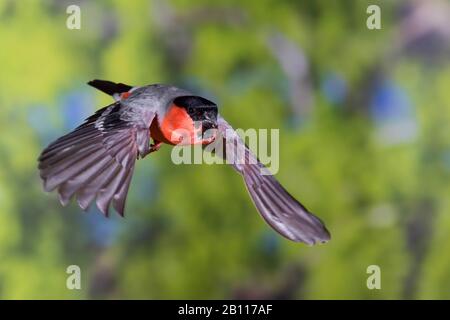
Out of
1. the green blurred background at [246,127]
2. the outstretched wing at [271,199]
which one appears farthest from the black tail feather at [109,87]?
the green blurred background at [246,127]

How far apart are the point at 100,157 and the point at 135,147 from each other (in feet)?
0.10

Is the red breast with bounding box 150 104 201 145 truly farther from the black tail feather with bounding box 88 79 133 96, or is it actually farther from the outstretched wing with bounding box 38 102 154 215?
the black tail feather with bounding box 88 79 133 96

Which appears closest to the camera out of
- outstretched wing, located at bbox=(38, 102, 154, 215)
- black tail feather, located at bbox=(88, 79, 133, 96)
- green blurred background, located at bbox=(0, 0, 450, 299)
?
outstretched wing, located at bbox=(38, 102, 154, 215)

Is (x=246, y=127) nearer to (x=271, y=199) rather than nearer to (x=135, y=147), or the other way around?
(x=271, y=199)

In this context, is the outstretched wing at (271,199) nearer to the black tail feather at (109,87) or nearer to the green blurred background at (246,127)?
the black tail feather at (109,87)

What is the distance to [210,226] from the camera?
7.15 ft

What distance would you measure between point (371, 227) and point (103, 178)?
72.4 inches

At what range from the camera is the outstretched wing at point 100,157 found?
45cm

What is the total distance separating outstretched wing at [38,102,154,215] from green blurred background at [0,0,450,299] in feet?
4.65

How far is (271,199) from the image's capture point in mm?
649

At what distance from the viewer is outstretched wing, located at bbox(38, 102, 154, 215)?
0.45 metres

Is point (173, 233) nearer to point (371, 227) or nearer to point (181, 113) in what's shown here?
point (371, 227)

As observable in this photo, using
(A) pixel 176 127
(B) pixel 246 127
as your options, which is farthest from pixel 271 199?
(B) pixel 246 127

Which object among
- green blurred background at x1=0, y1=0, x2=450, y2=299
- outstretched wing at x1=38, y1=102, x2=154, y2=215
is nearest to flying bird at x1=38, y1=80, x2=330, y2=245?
outstretched wing at x1=38, y1=102, x2=154, y2=215
